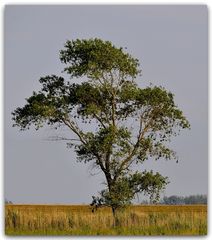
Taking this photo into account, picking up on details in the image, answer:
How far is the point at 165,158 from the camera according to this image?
867 inches

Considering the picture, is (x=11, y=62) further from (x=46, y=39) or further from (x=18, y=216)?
(x=18, y=216)

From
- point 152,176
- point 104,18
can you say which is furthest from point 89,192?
point 104,18

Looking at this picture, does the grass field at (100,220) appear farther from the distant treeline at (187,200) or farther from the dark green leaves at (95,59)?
the dark green leaves at (95,59)

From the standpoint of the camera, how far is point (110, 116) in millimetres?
22391

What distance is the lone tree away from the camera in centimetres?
2212

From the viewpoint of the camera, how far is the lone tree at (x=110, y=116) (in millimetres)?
22125

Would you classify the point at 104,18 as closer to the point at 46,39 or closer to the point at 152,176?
the point at 46,39

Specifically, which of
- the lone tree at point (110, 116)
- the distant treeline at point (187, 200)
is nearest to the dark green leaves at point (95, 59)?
the lone tree at point (110, 116)

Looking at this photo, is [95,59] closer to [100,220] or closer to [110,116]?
[110,116]

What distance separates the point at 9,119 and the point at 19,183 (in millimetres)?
Result: 994

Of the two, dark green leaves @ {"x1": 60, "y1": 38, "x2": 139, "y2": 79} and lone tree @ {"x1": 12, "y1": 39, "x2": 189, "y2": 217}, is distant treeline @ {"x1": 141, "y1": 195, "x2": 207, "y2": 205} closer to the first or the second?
lone tree @ {"x1": 12, "y1": 39, "x2": 189, "y2": 217}

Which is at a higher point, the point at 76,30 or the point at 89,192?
the point at 76,30

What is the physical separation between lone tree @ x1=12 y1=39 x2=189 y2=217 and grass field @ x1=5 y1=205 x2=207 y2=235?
264 mm

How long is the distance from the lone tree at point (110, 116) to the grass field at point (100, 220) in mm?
264
